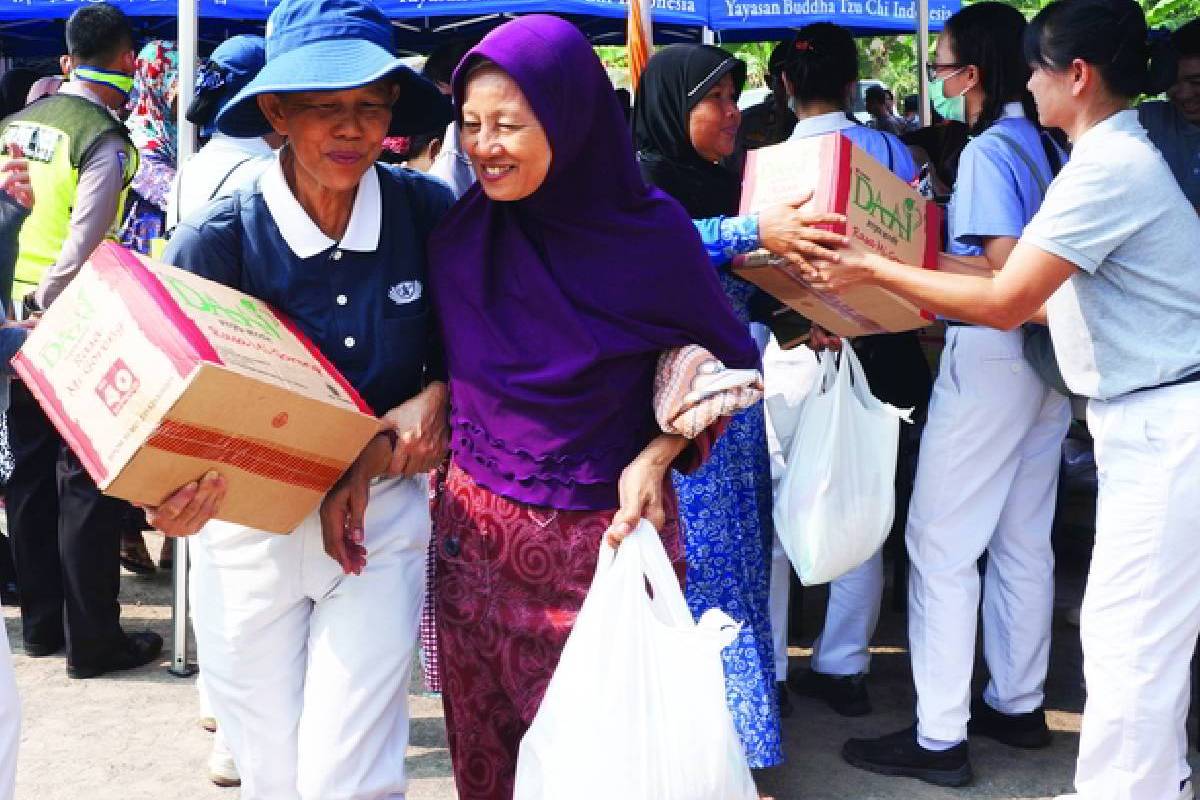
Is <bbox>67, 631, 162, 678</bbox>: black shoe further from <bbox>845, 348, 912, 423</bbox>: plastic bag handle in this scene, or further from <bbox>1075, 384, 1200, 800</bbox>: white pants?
<bbox>1075, 384, 1200, 800</bbox>: white pants

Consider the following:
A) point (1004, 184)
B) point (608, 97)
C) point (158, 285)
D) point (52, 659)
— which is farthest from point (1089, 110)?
point (52, 659)

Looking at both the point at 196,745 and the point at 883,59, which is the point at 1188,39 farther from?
the point at 883,59

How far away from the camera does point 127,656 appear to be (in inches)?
198

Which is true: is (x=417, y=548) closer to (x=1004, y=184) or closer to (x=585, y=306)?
(x=585, y=306)

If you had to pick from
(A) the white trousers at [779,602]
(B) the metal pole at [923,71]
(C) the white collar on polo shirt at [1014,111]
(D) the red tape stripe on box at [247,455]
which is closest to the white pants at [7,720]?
(D) the red tape stripe on box at [247,455]

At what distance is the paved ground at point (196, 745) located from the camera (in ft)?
13.5

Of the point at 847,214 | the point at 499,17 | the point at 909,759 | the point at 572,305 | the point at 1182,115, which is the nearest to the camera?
the point at 572,305

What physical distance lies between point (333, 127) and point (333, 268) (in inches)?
9.8

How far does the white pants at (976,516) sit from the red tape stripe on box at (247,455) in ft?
6.92

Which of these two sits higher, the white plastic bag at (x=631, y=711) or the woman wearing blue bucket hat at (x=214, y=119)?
the woman wearing blue bucket hat at (x=214, y=119)

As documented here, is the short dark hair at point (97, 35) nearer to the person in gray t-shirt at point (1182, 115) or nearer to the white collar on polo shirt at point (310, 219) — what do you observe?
the white collar on polo shirt at point (310, 219)

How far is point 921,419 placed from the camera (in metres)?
5.12

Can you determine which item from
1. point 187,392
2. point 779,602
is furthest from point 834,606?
point 187,392

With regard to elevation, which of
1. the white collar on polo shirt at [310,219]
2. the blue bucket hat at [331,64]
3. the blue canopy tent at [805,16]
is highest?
the blue canopy tent at [805,16]
